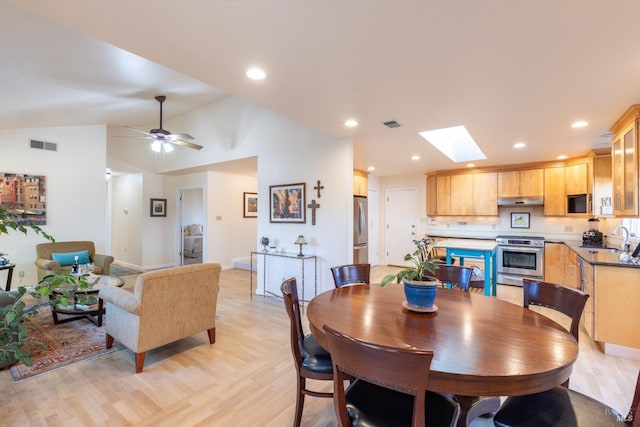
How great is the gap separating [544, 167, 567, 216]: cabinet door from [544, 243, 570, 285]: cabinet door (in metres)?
0.65

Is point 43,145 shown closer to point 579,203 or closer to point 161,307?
point 161,307

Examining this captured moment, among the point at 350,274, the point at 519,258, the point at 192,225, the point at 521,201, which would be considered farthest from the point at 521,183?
the point at 192,225

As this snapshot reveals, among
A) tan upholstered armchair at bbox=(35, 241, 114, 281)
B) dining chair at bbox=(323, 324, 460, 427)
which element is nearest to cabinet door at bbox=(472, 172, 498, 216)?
dining chair at bbox=(323, 324, 460, 427)

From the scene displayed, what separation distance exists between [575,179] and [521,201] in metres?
0.85

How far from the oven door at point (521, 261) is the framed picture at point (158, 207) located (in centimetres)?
749

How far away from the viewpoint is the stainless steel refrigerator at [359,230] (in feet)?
14.9

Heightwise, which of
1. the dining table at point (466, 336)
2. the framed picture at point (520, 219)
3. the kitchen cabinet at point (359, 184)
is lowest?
the dining table at point (466, 336)

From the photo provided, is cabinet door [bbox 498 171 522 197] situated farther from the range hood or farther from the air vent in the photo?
the air vent

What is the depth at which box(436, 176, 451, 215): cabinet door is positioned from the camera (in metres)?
6.34

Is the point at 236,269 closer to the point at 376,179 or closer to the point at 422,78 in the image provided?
the point at 376,179

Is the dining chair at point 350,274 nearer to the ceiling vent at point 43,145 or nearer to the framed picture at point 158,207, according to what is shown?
the ceiling vent at point 43,145

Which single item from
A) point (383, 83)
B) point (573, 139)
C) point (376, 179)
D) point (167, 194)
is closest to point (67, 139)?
point (167, 194)

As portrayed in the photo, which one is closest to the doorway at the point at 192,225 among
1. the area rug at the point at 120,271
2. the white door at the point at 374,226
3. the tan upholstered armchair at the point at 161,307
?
the area rug at the point at 120,271

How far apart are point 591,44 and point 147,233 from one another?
789cm
